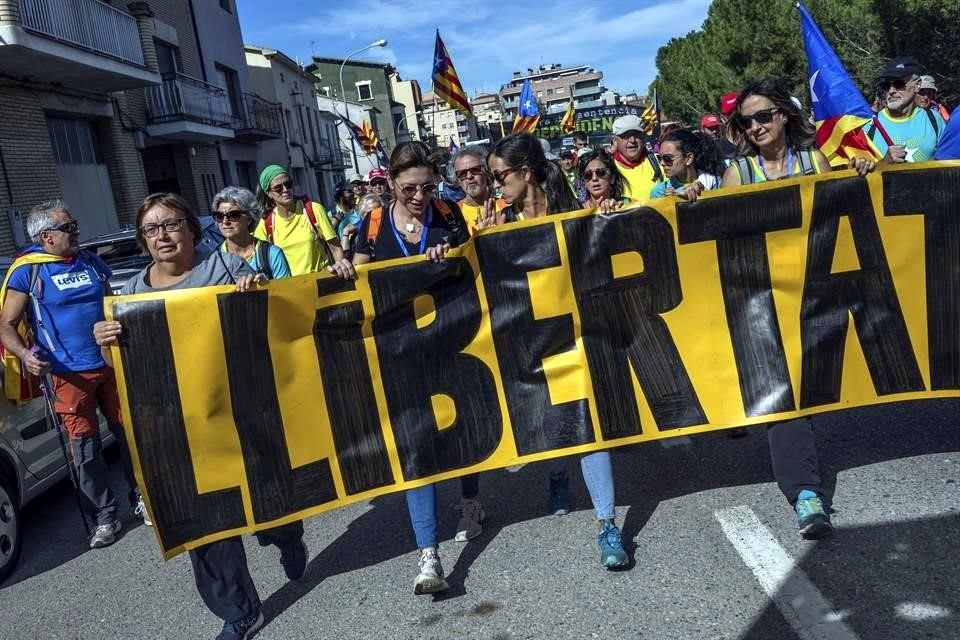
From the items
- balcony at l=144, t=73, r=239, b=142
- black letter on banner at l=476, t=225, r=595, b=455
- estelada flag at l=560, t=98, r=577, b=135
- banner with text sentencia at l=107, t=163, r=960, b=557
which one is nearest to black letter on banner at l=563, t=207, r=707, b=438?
banner with text sentencia at l=107, t=163, r=960, b=557

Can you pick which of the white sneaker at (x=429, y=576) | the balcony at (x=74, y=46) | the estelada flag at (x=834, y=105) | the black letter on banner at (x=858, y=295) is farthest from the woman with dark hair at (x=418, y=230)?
the balcony at (x=74, y=46)

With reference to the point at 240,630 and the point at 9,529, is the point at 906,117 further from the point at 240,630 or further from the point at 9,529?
the point at 9,529

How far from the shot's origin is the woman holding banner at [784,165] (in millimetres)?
3635

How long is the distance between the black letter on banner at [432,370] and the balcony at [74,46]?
11827mm

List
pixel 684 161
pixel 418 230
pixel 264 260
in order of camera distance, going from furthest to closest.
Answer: pixel 684 161, pixel 264 260, pixel 418 230

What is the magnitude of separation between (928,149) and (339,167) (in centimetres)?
4566

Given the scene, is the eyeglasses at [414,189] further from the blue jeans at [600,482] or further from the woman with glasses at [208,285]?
the blue jeans at [600,482]

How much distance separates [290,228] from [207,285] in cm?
263

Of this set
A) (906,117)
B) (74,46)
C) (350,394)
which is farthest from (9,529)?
(74,46)

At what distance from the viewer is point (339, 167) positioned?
4931cm

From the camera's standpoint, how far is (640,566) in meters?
3.54

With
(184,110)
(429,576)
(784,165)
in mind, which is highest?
(184,110)

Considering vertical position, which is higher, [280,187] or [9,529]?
[280,187]

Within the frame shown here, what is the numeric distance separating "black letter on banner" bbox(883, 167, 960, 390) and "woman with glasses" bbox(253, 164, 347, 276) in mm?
3600
